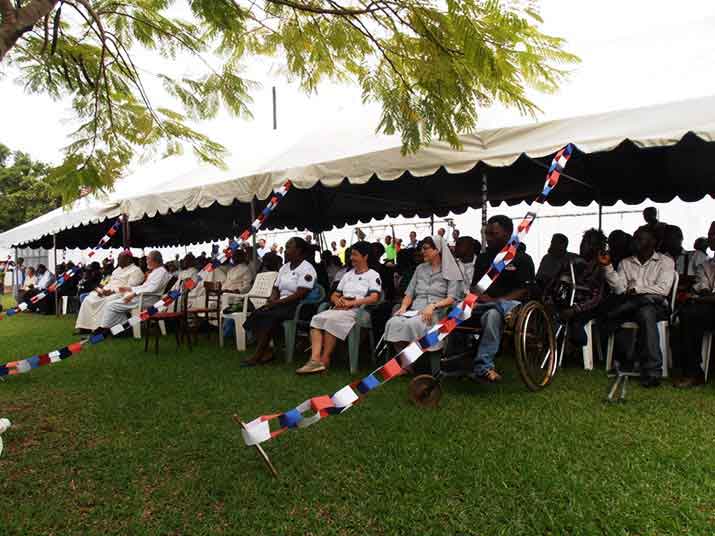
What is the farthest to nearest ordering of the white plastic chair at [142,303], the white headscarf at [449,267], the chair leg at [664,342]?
the white plastic chair at [142,303] → the white headscarf at [449,267] → the chair leg at [664,342]

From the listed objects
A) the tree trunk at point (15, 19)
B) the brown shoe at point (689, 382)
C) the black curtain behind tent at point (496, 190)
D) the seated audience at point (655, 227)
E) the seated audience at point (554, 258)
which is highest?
the tree trunk at point (15, 19)

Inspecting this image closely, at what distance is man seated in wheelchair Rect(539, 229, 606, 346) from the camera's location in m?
5.12

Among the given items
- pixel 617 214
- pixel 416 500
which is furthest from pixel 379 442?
pixel 617 214

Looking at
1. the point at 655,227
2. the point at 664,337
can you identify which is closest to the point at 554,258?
the point at 655,227

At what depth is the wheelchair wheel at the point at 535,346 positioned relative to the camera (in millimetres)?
4148

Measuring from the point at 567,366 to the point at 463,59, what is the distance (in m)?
3.42

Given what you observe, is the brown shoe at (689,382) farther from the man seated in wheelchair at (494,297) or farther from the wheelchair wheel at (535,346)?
the man seated in wheelchair at (494,297)

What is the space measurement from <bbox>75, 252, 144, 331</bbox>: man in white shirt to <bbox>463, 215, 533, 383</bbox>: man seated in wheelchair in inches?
262

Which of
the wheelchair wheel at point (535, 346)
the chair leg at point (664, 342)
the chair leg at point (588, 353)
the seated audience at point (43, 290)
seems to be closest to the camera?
the wheelchair wheel at point (535, 346)

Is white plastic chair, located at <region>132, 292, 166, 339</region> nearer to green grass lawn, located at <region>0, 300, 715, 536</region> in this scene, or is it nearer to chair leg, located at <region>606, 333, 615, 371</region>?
green grass lawn, located at <region>0, 300, 715, 536</region>

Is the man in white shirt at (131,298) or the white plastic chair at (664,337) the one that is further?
the man in white shirt at (131,298)

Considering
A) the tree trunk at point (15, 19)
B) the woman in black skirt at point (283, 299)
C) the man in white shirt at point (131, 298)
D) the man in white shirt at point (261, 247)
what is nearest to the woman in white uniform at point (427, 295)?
the woman in black skirt at point (283, 299)

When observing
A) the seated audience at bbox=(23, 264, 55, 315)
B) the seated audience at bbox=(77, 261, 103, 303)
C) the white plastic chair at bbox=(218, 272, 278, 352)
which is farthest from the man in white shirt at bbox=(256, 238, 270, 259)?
the white plastic chair at bbox=(218, 272, 278, 352)

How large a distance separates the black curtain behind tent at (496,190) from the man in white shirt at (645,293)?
1.10 meters
